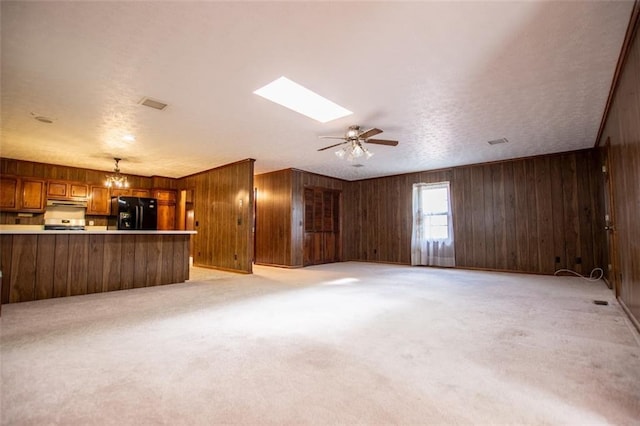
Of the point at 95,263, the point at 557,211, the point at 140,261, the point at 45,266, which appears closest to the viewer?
the point at 45,266

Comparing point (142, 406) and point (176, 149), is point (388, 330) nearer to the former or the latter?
point (142, 406)

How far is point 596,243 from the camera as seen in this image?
5.43 m

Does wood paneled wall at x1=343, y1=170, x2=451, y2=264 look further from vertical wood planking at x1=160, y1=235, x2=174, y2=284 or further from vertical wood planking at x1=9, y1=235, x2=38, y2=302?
vertical wood planking at x1=9, y1=235, x2=38, y2=302

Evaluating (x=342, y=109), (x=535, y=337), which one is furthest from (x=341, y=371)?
(x=342, y=109)

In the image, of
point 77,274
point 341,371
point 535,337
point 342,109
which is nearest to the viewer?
point 341,371

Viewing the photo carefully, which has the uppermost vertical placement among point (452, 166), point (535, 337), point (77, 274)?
point (452, 166)

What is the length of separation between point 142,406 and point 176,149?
4.83 m

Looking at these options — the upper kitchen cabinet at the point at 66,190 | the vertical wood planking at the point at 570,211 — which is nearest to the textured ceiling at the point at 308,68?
the vertical wood planking at the point at 570,211

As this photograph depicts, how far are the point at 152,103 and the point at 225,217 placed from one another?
3.46 m

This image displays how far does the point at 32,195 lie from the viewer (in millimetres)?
6477

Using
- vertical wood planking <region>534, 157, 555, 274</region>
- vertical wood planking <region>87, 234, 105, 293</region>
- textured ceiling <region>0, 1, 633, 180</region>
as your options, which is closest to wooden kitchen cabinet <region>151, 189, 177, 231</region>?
textured ceiling <region>0, 1, 633, 180</region>

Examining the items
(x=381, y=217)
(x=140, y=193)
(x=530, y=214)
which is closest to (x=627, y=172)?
(x=530, y=214)

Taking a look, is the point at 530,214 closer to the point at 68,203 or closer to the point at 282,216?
the point at 282,216

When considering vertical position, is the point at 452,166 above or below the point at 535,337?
above
